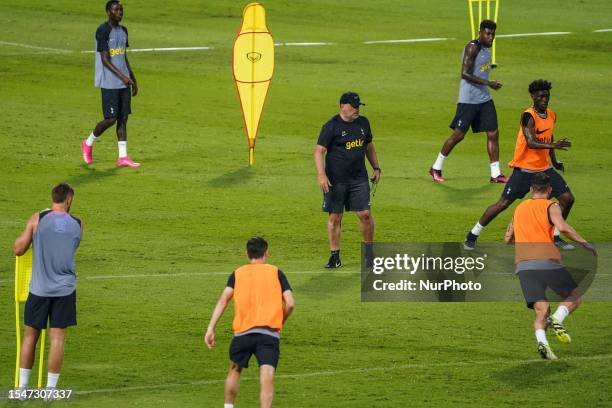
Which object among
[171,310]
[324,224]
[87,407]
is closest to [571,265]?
[324,224]

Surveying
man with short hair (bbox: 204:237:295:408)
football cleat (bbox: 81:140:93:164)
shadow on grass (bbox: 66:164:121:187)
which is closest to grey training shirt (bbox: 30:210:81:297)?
man with short hair (bbox: 204:237:295:408)

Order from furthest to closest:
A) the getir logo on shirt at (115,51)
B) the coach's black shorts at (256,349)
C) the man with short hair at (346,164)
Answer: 1. the getir logo on shirt at (115,51)
2. the man with short hair at (346,164)
3. the coach's black shorts at (256,349)

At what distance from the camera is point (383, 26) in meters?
40.2

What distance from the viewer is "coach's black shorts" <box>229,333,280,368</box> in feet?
40.9

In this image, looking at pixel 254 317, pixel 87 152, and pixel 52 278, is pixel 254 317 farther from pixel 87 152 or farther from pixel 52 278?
pixel 87 152

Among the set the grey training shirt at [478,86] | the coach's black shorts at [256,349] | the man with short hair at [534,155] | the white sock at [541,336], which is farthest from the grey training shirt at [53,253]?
the grey training shirt at [478,86]

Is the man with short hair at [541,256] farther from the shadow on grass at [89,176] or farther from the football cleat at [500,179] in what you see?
the shadow on grass at [89,176]

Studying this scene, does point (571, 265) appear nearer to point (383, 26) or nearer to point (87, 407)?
point (87, 407)

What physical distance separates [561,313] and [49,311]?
17.4 ft

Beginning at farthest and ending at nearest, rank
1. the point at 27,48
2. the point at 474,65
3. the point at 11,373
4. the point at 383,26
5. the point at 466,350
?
1. the point at 383,26
2. the point at 27,48
3. the point at 474,65
4. the point at 466,350
5. the point at 11,373

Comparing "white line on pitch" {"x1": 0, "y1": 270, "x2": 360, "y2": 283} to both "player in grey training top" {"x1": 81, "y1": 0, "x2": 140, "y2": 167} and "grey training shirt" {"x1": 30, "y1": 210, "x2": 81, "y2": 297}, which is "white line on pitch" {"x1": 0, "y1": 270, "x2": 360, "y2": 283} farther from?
"player in grey training top" {"x1": 81, "y1": 0, "x2": 140, "y2": 167}

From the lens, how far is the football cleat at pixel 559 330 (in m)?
14.6

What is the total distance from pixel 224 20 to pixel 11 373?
1049 inches

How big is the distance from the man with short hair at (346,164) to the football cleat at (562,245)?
2.90 meters
